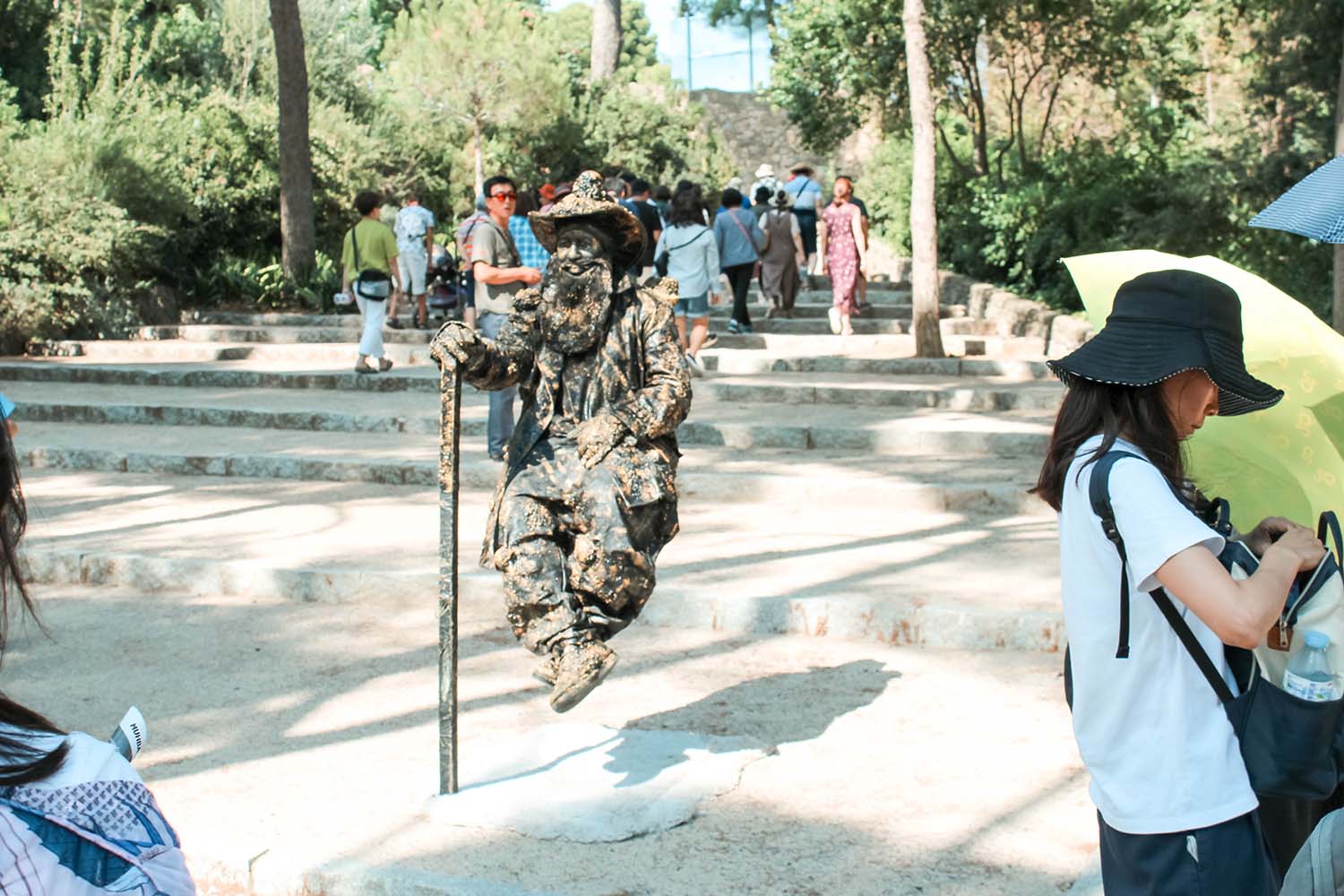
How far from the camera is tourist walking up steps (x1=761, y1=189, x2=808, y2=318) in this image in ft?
58.1

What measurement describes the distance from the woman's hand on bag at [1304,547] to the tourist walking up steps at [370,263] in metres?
11.9

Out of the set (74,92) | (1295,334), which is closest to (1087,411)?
(1295,334)

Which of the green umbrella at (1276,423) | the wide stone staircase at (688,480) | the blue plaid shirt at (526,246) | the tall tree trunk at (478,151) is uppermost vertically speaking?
the tall tree trunk at (478,151)

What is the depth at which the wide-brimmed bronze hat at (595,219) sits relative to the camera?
486 centimetres

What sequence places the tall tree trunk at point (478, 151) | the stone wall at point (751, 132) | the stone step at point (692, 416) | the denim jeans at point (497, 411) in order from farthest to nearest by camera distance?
the stone wall at point (751, 132) < the tall tree trunk at point (478, 151) < the stone step at point (692, 416) < the denim jeans at point (497, 411)

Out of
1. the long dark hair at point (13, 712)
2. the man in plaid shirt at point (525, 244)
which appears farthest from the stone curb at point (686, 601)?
the long dark hair at point (13, 712)

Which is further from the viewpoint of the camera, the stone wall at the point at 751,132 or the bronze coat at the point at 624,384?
the stone wall at the point at 751,132

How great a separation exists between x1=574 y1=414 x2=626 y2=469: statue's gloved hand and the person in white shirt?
86.2 inches

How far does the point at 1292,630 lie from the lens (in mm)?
2496

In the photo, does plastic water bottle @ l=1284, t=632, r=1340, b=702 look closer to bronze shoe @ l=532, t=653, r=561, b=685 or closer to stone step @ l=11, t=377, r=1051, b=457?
bronze shoe @ l=532, t=653, r=561, b=685

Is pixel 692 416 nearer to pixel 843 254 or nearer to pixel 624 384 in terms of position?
pixel 843 254

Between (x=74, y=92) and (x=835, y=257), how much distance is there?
12.0 meters

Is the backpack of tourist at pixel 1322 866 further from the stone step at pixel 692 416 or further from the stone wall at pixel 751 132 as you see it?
the stone wall at pixel 751 132

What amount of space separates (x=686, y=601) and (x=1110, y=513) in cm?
452
